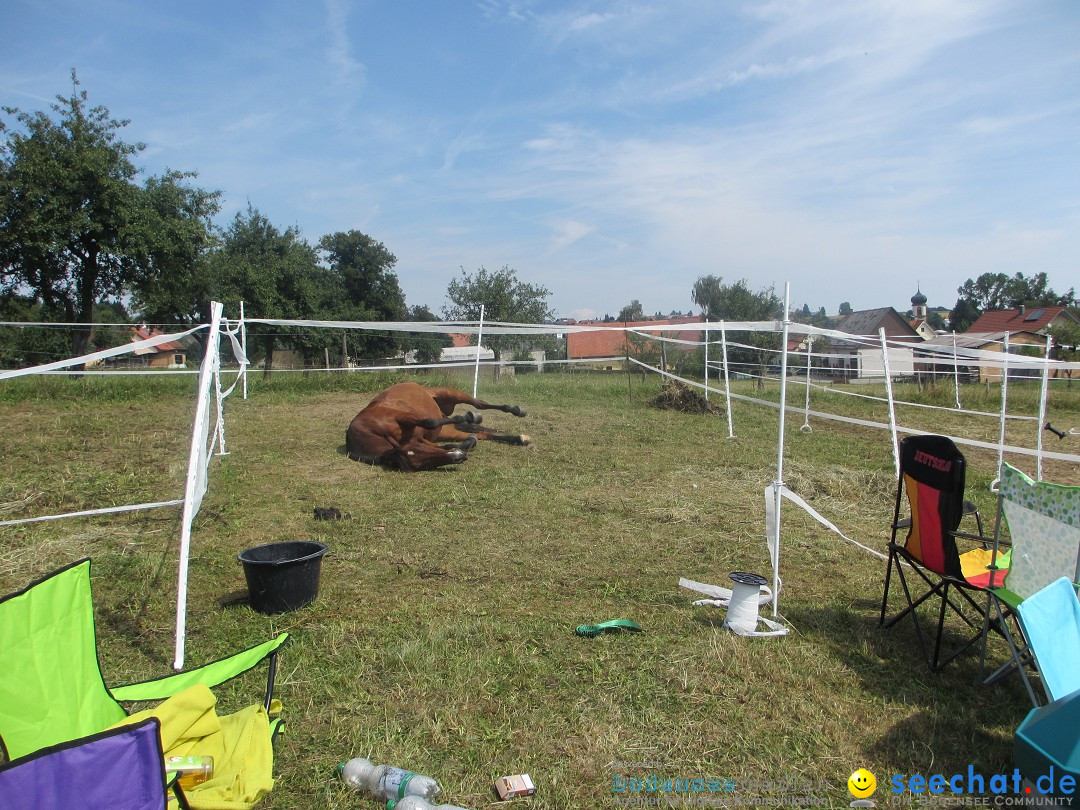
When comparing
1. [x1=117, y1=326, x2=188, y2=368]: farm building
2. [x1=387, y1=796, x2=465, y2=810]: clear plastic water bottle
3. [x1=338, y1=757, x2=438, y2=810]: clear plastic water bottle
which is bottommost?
[x1=338, y1=757, x2=438, y2=810]: clear plastic water bottle

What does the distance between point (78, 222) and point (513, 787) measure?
1827cm

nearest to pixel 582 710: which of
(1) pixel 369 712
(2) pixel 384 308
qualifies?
(1) pixel 369 712

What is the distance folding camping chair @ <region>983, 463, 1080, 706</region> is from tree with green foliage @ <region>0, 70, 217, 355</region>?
18.8 meters

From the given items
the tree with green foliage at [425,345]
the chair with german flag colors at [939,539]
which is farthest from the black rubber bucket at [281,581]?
the tree with green foliage at [425,345]

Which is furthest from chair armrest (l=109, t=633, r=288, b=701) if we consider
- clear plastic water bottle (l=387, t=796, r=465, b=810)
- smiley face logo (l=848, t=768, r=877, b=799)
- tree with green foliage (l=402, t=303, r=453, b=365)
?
tree with green foliage (l=402, t=303, r=453, b=365)

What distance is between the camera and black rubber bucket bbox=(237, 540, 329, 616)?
3.21 m

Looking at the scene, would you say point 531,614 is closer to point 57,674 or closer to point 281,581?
point 281,581

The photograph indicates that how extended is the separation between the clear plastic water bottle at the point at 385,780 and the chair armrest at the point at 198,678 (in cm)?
38

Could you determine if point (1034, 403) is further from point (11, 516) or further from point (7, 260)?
point (7, 260)

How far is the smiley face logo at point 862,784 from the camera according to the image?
2.03m

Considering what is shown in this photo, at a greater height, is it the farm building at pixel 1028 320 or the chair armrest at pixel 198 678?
the farm building at pixel 1028 320

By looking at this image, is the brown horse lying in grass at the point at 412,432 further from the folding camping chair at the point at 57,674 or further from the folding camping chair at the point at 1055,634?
the folding camping chair at the point at 1055,634

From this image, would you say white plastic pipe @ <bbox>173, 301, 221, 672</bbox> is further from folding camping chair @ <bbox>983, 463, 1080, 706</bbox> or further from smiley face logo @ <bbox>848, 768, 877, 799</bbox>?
folding camping chair @ <bbox>983, 463, 1080, 706</bbox>

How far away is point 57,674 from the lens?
1.96 m
